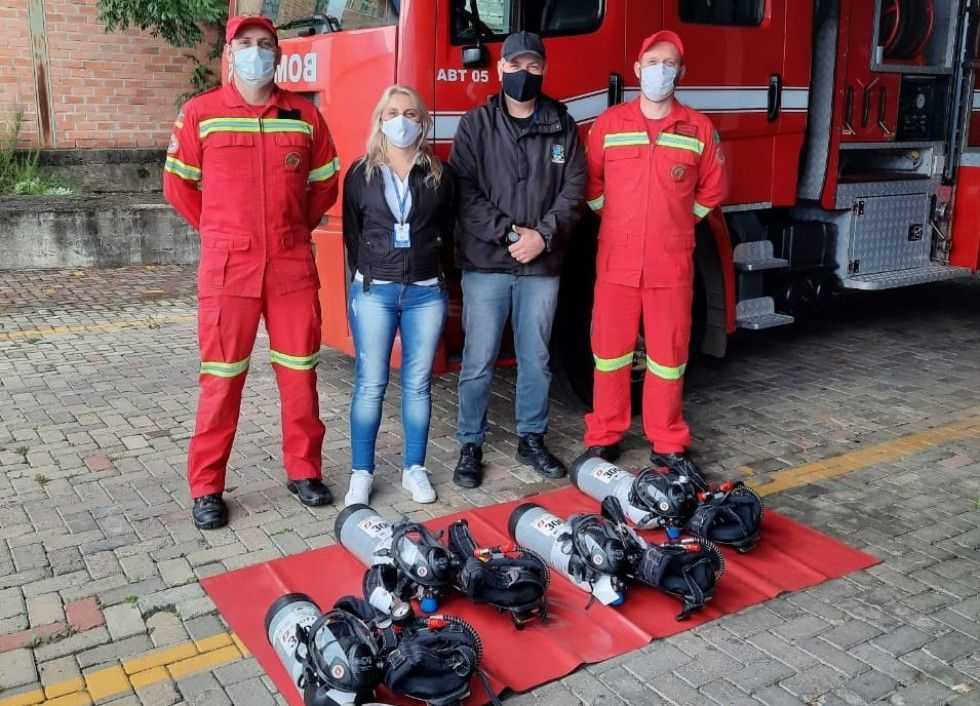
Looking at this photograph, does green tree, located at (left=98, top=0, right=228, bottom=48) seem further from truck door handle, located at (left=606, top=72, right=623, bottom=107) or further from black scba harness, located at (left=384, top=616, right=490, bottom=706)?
black scba harness, located at (left=384, top=616, right=490, bottom=706)

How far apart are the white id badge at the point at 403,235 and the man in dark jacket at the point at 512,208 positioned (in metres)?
0.35

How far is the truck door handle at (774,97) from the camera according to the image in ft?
19.4

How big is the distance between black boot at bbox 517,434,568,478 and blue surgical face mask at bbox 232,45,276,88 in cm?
208

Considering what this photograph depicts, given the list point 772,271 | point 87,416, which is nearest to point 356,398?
point 87,416

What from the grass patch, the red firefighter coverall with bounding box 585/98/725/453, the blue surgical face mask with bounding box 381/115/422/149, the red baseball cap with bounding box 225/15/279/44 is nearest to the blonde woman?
the blue surgical face mask with bounding box 381/115/422/149

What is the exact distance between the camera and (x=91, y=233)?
958 centimetres

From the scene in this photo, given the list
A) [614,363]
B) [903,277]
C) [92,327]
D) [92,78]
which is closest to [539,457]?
[614,363]

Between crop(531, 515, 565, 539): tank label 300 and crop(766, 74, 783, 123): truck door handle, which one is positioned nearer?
crop(531, 515, 565, 539): tank label 300

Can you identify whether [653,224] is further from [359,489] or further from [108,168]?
[108,168]

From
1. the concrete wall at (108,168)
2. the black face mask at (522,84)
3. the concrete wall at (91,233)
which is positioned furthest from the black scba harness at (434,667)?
the concrete wall at (108,168)

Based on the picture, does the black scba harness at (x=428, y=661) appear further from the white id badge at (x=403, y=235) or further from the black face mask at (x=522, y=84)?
the black face mask at (x=522, y=84)

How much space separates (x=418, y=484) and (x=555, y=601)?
108 centimetres

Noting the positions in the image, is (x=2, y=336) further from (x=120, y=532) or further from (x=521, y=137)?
(x=521, y=137)

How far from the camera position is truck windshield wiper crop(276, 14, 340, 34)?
5027 mm
